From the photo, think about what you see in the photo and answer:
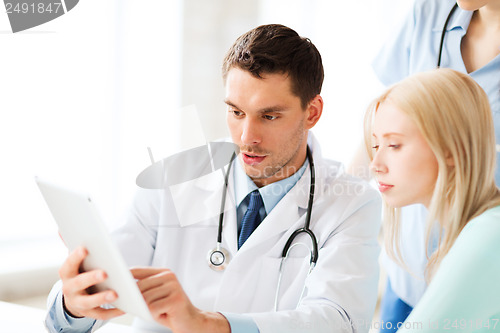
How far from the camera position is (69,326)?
3.46 feet

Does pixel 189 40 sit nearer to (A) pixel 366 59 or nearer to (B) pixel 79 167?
(B) pixel 79 167

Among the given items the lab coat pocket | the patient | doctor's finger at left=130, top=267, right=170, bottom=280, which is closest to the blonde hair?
the patient

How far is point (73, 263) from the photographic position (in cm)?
89

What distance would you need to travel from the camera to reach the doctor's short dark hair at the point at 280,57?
3.96ft

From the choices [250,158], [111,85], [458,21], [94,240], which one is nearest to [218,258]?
[250,158]

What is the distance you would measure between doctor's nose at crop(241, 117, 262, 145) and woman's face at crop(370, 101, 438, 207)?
27 cm

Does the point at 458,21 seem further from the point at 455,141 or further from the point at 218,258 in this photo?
the point at 218,258

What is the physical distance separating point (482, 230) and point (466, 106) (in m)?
0.26

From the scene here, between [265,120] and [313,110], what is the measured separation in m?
0.16

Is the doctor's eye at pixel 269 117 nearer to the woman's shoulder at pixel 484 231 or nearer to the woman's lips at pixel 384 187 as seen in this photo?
the woman's lips at pixel 384 187

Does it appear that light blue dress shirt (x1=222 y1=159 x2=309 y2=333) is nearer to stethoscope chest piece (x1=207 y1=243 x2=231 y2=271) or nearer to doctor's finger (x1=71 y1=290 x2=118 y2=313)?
stethoscope chest piece (x1=207 y1=243 x2=231 y2=271)

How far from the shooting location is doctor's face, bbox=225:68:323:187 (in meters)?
1.21

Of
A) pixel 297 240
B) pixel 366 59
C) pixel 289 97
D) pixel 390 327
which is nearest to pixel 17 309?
pixel 297 240

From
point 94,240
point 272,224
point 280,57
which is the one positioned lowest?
point 272,224
